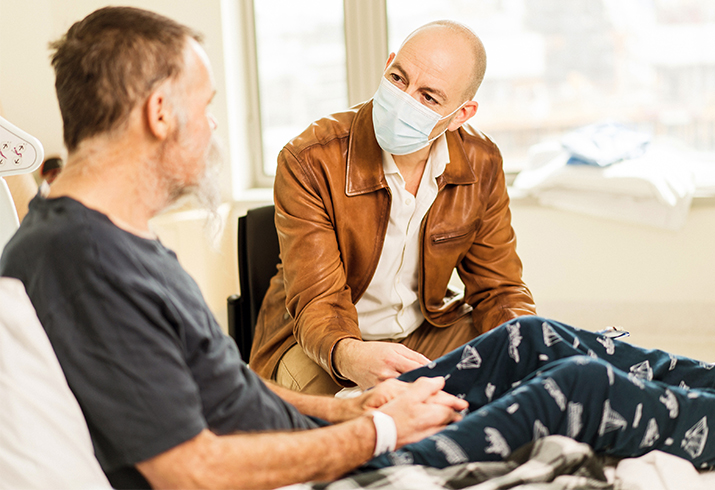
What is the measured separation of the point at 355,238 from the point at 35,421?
1.06m

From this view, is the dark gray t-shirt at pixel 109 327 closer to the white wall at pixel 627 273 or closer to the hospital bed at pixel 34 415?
the hospital bed at pixel 34 415

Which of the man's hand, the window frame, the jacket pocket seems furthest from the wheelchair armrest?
the window frame

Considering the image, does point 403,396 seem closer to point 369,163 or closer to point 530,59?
point 369,163

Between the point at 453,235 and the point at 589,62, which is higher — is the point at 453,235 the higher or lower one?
the lower one

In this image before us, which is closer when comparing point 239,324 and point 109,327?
point 109,327

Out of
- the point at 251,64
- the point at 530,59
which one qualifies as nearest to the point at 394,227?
the point at 530,59

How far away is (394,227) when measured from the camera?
1.90 metres

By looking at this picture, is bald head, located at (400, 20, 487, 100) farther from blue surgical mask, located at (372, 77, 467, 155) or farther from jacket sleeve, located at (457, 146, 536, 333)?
jacket sleeve, located at (457, 146, 536, 333)

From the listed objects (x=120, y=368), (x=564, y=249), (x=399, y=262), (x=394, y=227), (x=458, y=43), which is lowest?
(x=564, y=249)

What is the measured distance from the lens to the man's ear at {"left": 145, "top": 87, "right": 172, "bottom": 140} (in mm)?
1000

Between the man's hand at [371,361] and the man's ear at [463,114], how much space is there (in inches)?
26.9

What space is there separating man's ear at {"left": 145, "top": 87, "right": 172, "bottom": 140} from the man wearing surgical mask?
2.60 ft

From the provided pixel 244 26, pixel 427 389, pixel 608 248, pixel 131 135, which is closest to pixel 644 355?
pixel 427 389

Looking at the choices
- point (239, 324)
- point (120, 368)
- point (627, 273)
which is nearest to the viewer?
point (120, 368)
